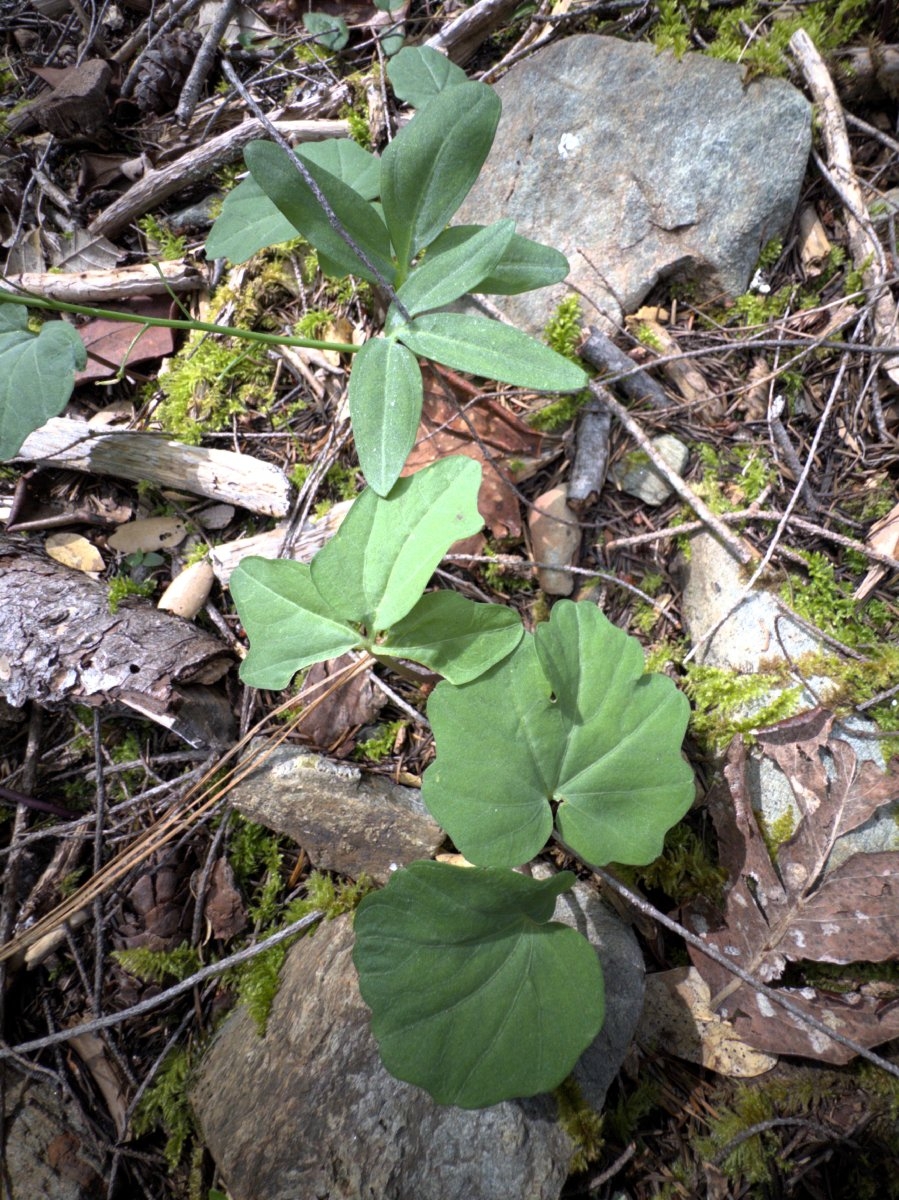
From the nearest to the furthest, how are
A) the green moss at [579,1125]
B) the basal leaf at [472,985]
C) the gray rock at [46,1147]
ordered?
the basal leaf at [472,985] → the green moss at [579,1125] → the gray rock at [46,1147]

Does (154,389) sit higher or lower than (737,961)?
higher

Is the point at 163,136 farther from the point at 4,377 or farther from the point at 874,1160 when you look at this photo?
the point at 874,1160

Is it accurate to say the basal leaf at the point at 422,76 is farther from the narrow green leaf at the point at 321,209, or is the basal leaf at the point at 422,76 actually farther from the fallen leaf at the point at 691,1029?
the fallen leaf at the point at 691,1029

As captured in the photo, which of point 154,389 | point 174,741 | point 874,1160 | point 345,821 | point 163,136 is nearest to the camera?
point 874,1160

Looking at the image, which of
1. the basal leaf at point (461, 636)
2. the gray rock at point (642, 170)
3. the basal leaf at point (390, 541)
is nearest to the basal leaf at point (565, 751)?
the basal leaf at point (461, 636)

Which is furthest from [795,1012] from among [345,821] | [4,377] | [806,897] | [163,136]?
[163,136]

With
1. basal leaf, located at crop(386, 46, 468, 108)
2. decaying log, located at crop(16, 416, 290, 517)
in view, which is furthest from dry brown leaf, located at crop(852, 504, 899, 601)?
basal leaf, located at crop(386, 46, 468, 108)

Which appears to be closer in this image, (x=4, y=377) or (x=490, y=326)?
(x=490, y=326)
